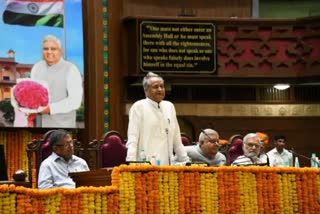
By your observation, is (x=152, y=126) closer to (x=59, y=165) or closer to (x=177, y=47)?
(x=59, y=165)

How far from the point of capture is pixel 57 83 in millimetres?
10141

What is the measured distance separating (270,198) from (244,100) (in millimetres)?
6210

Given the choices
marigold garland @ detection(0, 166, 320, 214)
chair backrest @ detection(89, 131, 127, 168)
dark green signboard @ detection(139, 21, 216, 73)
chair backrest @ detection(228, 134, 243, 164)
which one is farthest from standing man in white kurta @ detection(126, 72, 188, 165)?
dark green signboard @ detection(139, 21, 216, 73)

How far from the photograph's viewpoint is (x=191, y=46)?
11.5m

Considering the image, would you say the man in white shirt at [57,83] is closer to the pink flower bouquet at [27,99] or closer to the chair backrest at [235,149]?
the pink flower bouquet at [27,99]

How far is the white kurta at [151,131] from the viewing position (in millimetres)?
6125

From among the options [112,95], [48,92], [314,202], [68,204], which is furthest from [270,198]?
[112,95]

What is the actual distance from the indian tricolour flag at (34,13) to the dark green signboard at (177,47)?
155 centimetres

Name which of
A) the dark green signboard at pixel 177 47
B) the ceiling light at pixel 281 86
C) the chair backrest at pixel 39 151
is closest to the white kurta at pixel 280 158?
the dark green signboard at pixel 177 47

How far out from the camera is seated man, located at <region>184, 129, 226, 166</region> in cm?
663

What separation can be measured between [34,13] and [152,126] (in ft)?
14.7

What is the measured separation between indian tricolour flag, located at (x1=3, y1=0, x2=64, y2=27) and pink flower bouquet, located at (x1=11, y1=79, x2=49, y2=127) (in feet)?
2.68

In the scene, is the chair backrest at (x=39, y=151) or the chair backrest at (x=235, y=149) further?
the chair backrest at (x=235, y=149)

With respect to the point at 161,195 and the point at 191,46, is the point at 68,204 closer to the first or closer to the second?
the point at 161,195
